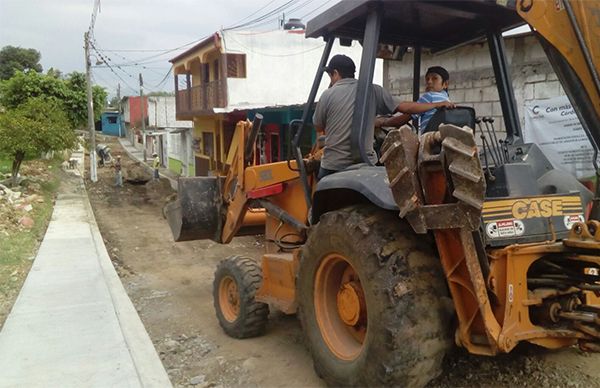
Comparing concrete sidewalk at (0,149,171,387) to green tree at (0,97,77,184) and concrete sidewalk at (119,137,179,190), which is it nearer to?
green tree at (0,97,77,184)

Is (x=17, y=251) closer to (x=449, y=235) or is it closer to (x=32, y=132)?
(x=449, y=235)

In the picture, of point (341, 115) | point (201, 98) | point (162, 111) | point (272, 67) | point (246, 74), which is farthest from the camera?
point (162, 111)

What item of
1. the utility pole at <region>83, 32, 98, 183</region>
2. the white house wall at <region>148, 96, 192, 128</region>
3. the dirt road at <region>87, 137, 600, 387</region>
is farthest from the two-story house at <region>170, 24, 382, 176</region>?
the white house wall at <region>148, 96, 192, 128</region>

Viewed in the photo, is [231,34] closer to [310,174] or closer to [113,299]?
[113,299]

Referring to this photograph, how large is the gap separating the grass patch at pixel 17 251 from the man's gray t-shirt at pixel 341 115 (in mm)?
4091

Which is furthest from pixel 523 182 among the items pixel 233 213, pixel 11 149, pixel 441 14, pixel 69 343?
pixel 11 149

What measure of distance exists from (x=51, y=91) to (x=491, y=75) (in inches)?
1055

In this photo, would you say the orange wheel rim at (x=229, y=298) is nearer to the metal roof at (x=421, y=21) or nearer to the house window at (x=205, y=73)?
the metal roof at (x=421, y=21)

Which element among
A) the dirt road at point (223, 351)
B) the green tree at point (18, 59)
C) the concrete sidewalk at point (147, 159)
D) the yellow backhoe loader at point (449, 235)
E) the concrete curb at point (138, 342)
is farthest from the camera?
the green tree at point (18, 59)

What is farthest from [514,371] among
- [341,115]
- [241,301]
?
[241,301]

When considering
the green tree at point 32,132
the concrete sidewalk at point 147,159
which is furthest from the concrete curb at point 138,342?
the concrete sidewalk at point 147,159

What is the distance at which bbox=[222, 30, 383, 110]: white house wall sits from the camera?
2133 centimetres

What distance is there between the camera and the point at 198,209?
595cm

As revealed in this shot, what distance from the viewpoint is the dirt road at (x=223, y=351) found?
386cm
